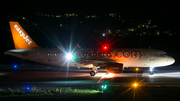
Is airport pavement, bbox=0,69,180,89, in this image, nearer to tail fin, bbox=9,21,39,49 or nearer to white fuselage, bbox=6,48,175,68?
white fuselage, bbox=6,48,175,68

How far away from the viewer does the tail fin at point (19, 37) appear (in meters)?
36.0

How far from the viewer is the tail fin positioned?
3603 cm

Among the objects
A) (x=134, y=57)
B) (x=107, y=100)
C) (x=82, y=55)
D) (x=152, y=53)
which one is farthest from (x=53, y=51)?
(x=107, y=100)

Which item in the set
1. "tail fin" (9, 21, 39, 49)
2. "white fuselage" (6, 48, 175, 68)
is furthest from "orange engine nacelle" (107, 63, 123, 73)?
"tail fin" (9, 21, 39, 49)

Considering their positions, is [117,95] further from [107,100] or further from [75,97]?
[75,97]

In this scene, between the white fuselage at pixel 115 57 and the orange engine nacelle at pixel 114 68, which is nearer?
the orange engine nacelle at pixel 114 68

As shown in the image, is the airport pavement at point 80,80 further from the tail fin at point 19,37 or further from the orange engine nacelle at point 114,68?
the tail fin at point 19,37

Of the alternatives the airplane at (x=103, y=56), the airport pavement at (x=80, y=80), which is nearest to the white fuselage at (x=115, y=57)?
the airplane at (x=103, y=56)

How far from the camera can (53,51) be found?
34.6 meters

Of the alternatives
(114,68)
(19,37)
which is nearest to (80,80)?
(114,68)

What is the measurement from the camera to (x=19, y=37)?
36.2 meters

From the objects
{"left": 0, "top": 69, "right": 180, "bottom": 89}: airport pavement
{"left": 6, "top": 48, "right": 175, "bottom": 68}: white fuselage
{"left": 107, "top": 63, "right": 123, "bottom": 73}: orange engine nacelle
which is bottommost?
{"left": 0, "top": 69, "right": 180, "bottom": 89}: airport pavement

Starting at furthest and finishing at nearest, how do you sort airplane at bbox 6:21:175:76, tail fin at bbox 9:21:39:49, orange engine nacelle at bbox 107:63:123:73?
1. tail fin at bbox 9:21:39:49
2. airplane at bbox 6:21:175:76
3. orange engine nacelle at bbox 107:63:123:73

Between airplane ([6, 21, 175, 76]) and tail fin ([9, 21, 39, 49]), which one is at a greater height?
tail fin ([9, 21, 39, 49])
